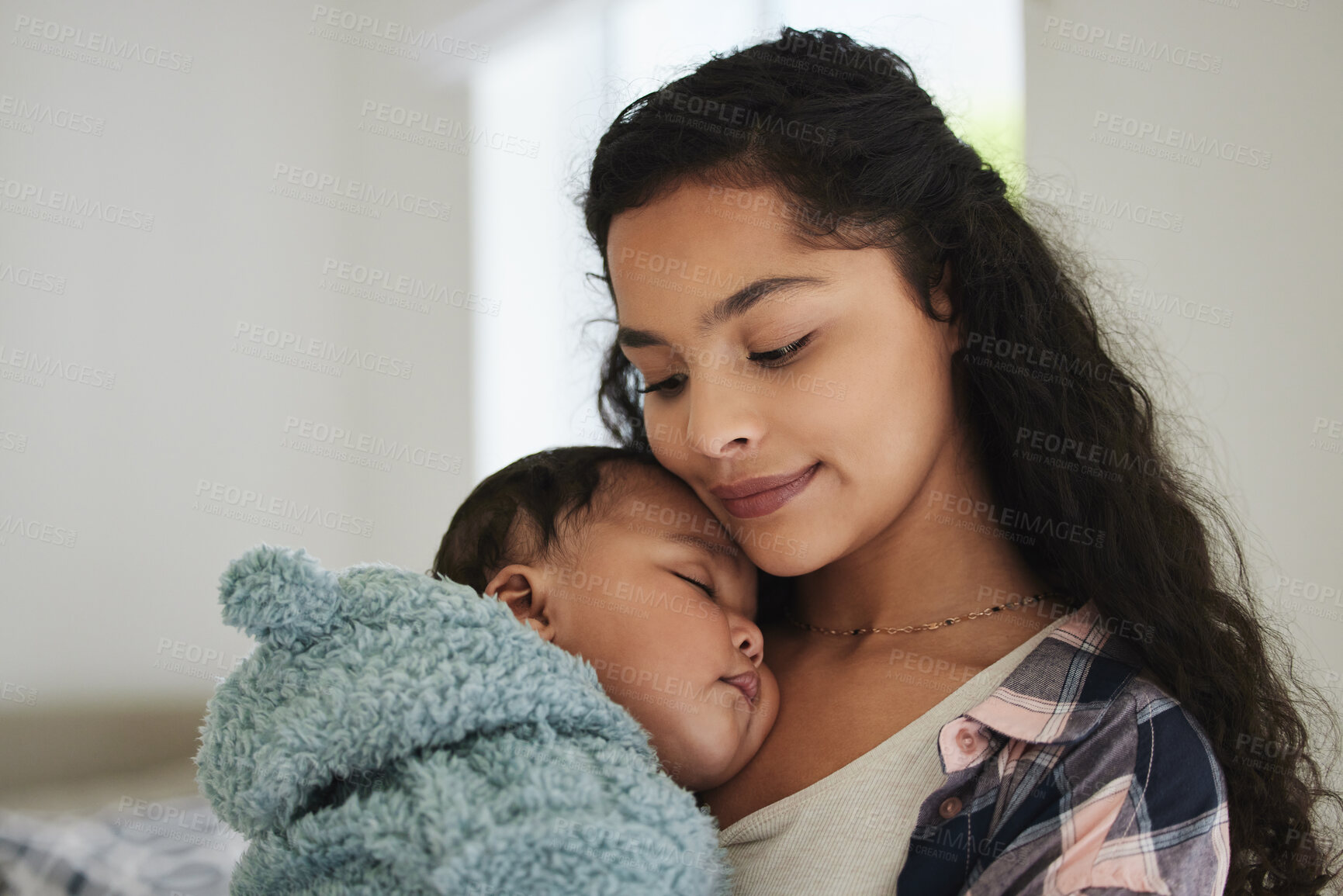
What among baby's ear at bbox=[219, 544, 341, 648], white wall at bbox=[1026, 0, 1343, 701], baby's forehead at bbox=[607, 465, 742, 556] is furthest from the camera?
white wall at bbox=[1026, 0, 1343, 701]

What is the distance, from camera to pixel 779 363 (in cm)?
112

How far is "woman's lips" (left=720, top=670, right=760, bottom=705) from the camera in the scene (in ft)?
3.86

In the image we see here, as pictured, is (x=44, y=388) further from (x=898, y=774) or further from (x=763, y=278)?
(x=898, y=774)

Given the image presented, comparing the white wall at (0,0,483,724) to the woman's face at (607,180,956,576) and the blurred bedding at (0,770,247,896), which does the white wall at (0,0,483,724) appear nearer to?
the blurred bedding at (0,770,247,896)

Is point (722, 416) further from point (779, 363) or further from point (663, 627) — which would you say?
point (663, 627)

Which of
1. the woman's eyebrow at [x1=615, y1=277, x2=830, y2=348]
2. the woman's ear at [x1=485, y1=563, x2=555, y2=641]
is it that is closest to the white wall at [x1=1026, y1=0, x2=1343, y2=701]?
the woman's eyebrow at [x1=615, y1=277, x2=830, y2=348]

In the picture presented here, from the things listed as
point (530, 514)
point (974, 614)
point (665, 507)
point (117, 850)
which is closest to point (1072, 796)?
point (974, 614)

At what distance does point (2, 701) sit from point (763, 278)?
189cm

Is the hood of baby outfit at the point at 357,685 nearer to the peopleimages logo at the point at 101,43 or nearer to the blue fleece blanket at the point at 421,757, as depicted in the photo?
the blue fleece blanket at the point at 421,757

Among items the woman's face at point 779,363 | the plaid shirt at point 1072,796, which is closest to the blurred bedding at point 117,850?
the woman's face at point 779,363

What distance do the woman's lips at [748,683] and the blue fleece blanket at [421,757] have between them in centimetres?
20

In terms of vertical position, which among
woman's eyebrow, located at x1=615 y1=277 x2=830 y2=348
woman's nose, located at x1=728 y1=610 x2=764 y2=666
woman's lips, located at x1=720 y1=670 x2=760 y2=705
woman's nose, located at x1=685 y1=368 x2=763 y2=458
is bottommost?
woman's lips, located at x1=720 y1=670 x2=760 y2=705

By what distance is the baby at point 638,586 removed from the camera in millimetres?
1111

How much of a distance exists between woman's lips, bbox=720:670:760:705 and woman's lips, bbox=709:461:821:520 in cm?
19
